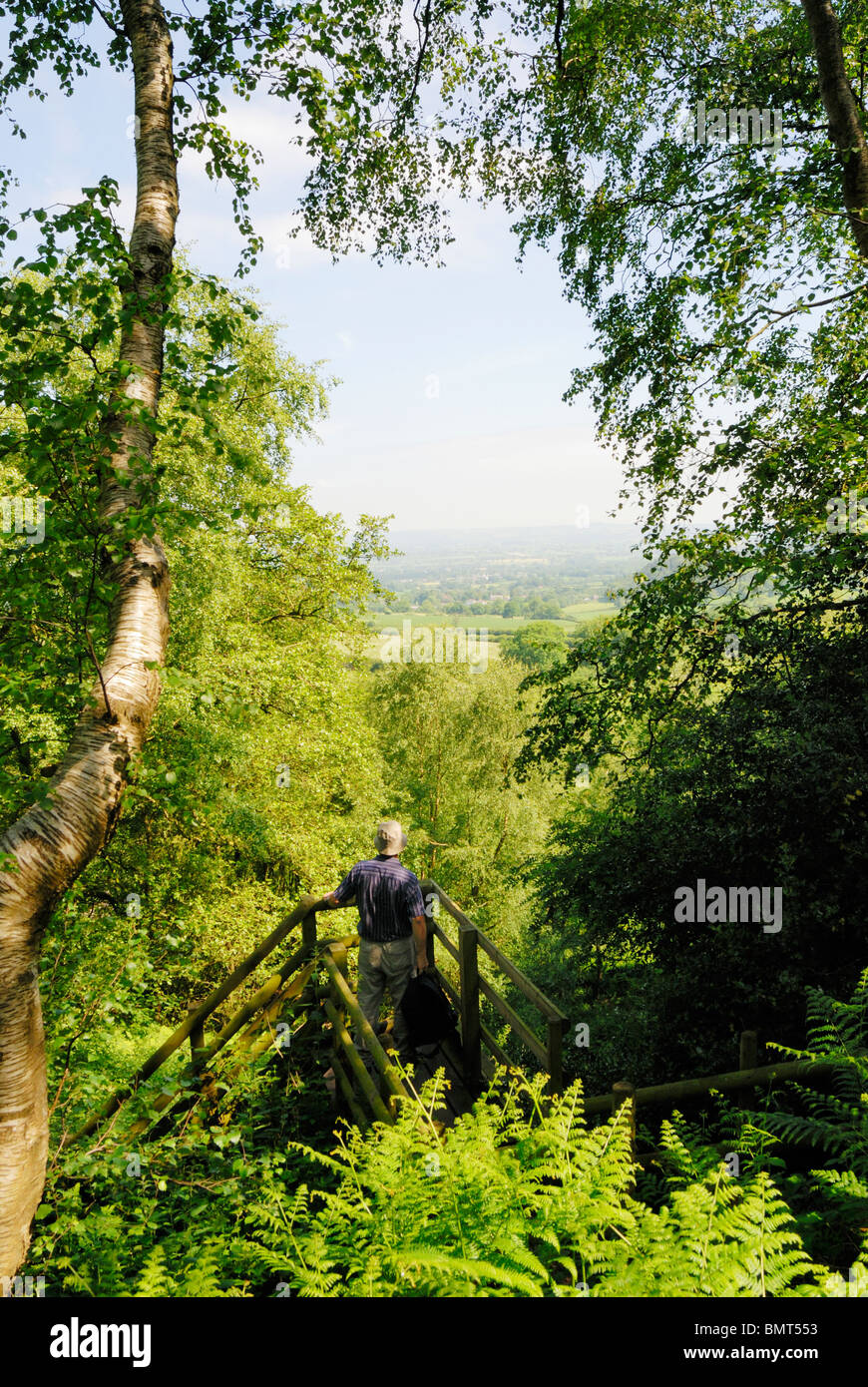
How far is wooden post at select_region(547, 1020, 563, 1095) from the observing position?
150 inches

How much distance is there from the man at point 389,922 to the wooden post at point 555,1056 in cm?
132

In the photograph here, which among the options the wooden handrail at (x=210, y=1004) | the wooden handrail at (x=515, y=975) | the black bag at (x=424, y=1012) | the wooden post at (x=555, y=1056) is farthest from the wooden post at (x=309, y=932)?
the wooden post at (x=555, y=1056)

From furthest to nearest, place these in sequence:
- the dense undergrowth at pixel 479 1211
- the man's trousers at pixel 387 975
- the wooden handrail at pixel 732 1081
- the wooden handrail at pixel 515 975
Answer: the man's trousers at pixel 387 975 → the wooden handrail at pixel 732 1081 → the wooden handrail at pixel 515 975 → the dense undergrowth at pixel 479 1211

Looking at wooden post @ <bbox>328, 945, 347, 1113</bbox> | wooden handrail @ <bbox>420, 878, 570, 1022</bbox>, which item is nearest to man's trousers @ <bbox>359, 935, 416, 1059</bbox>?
wooden post @ <bbox>328, 945, 347, 1113</bbox>

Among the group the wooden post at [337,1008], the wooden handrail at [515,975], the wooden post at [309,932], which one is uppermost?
the wooden handrail at [515,975]

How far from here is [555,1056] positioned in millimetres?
3934

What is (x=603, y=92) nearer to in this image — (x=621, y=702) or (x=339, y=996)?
(x=621, y=702)

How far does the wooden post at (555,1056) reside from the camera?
3.82 meters

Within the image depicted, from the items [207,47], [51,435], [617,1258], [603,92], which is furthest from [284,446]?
[617,1258]

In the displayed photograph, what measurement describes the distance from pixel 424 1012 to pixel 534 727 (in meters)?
4.08

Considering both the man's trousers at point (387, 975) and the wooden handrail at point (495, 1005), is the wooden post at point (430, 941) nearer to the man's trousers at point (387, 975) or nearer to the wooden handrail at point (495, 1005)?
the wooden handrail at point (495, 1005)

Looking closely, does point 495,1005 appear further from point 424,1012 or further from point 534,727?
point 534,727

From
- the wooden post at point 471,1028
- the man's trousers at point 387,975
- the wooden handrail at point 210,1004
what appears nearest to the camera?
the wooden post at point 471,1028

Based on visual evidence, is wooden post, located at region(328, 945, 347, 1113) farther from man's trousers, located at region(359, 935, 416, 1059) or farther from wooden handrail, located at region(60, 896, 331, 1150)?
wooden handrail, located at region(60, 896, 331, 1150)
